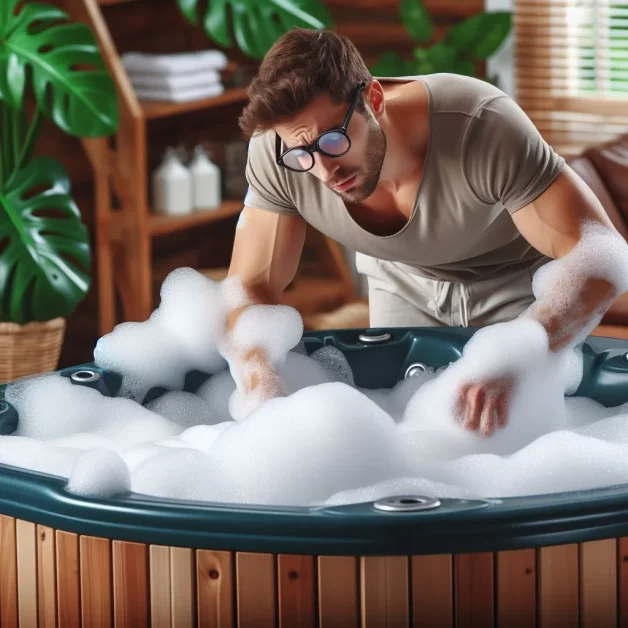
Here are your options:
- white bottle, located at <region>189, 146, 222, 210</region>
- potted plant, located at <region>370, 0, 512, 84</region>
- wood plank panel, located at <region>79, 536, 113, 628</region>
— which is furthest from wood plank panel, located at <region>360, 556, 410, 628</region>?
potted plant, located at <region>370, 0, 512, 84</region>

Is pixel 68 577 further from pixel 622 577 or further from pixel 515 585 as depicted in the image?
pixel 622 577

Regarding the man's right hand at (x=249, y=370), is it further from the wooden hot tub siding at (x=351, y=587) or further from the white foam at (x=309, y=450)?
the wooden hot tub siding at (x=351, y=587)

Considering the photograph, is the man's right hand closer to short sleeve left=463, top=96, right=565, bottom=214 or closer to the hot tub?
short sleeve left=463, top=96, right=565, bottom=214

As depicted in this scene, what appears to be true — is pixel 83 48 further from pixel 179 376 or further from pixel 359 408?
pixel 359 408

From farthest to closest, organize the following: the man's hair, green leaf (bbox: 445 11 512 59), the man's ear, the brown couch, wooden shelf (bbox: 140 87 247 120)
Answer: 1. green leaf (bbox: 445 11 512 59)
2. wooden shelf (bbox: 140 87 247 120)
3. the brown couch
4. the man's ear
5. the man's hair

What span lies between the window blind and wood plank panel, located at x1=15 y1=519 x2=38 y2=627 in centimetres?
322

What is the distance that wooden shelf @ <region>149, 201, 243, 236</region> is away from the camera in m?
3.90

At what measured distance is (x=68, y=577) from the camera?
157 cm

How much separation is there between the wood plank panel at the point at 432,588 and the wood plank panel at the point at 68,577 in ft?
1.35

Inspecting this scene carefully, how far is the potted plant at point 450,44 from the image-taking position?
430cm

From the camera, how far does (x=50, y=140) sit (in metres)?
3.92

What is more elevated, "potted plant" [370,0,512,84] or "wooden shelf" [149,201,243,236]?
"potted plant" [370,0,512,84]

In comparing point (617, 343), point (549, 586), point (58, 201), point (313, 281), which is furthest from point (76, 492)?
point (313, 281)

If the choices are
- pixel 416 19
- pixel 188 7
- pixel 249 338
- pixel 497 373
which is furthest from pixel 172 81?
pixel 497 373
